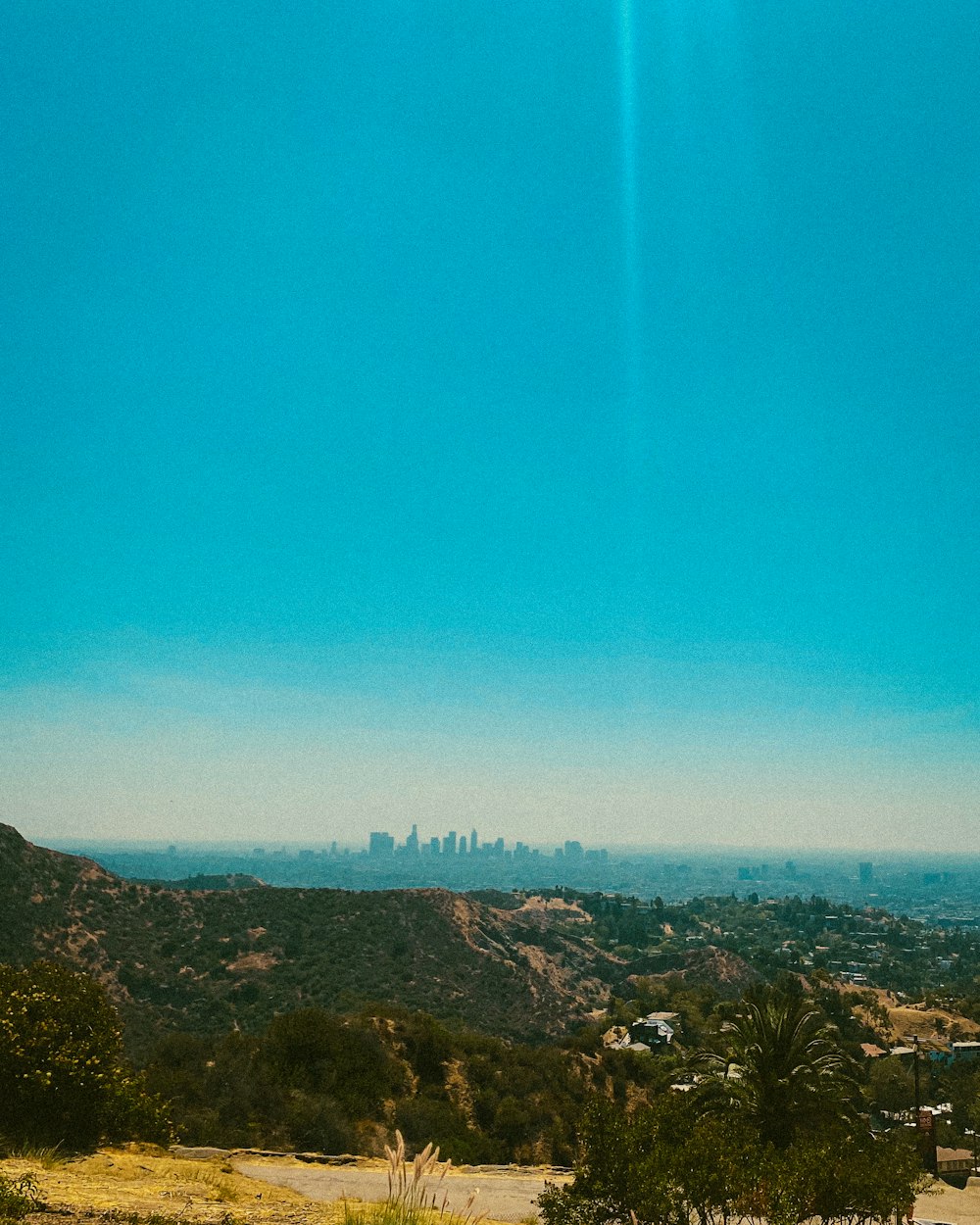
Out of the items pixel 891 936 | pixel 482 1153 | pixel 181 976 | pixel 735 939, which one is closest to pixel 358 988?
pixel 181 976

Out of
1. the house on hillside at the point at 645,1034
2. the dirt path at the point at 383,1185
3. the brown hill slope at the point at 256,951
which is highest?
the dirt path at the point at 383,1185

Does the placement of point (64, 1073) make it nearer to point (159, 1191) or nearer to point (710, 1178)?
point (159, 1191)

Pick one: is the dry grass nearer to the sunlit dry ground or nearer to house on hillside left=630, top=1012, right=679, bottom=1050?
the sunlit dry ground

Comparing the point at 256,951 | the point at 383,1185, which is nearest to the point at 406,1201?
the point at 383,1185

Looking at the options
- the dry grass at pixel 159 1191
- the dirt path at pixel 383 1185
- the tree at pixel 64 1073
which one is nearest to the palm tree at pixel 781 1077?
the dirt path at pixel 383 1185

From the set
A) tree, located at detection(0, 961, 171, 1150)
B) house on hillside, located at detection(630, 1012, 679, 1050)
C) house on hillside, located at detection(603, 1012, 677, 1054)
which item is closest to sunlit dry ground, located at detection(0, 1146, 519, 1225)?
tree, located at detection(0, 961, 171, 1150)

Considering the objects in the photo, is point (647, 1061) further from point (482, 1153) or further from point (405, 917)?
point (405, 917)

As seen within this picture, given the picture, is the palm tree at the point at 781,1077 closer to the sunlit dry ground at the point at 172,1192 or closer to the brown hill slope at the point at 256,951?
the sunlit dry ground at the point at 172,1192
